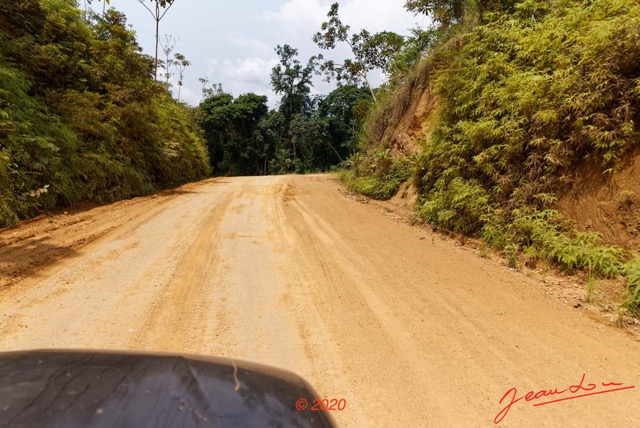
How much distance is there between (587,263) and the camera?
173 inches

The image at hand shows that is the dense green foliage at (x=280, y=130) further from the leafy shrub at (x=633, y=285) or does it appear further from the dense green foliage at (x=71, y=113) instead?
the leafy shrub at (x=633, y=285)

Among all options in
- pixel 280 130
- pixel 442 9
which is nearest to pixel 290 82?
pixel 280 130

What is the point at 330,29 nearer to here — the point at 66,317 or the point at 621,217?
the point at 621,217

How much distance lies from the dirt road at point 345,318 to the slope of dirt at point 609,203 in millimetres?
1280

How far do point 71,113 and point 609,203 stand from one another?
11.3 metres

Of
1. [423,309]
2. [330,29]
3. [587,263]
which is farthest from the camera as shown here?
[330,29]

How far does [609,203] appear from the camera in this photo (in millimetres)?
4695

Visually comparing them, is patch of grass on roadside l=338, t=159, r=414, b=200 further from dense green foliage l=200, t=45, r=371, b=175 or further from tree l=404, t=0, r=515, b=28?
dense green foliage l=200, t=45, r=371, b=175

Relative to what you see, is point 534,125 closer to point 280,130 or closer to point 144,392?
point 144,392

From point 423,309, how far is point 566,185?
3493mm

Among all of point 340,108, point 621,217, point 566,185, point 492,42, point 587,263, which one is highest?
point 340,108

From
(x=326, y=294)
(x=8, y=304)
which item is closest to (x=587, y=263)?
(x=326, y=294)

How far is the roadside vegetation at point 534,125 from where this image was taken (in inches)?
188
